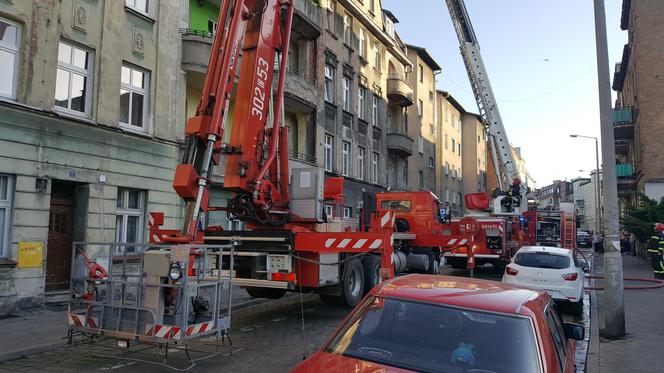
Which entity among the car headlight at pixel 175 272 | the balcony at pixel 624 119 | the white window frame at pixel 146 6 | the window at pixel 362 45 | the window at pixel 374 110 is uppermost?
the window at pixel 362 45

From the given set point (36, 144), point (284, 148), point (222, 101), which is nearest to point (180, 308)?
point (222, 101)

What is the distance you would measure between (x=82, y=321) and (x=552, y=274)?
925cm

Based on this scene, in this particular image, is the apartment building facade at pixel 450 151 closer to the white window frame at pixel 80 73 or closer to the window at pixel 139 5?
the window at pixel 139 5

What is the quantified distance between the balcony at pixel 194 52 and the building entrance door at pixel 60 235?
5039mm

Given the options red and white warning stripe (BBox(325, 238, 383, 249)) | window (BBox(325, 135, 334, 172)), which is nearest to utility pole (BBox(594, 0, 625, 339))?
red and white warning stripe (BBox(325, 238, 383, 249))

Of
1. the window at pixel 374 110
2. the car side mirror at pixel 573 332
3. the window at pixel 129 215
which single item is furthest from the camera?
the window at pixel 374 110

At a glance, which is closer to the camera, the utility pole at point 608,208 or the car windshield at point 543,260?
the utility pole at point 608,208

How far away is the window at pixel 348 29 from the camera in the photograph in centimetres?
2684

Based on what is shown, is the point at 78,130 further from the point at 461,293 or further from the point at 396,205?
the point at 461,293

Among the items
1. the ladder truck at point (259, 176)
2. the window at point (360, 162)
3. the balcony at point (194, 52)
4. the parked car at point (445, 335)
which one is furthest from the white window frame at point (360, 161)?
the parked car at point (445, 335)

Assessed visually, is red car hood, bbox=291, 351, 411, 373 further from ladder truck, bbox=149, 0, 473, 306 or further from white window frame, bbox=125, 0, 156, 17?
white window frame, bbox=125, 0, 156, 17

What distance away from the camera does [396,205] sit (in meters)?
15.9

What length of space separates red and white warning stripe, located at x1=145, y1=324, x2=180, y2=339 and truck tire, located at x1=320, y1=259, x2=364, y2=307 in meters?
4.54

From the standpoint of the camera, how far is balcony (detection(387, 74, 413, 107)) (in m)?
32.0
